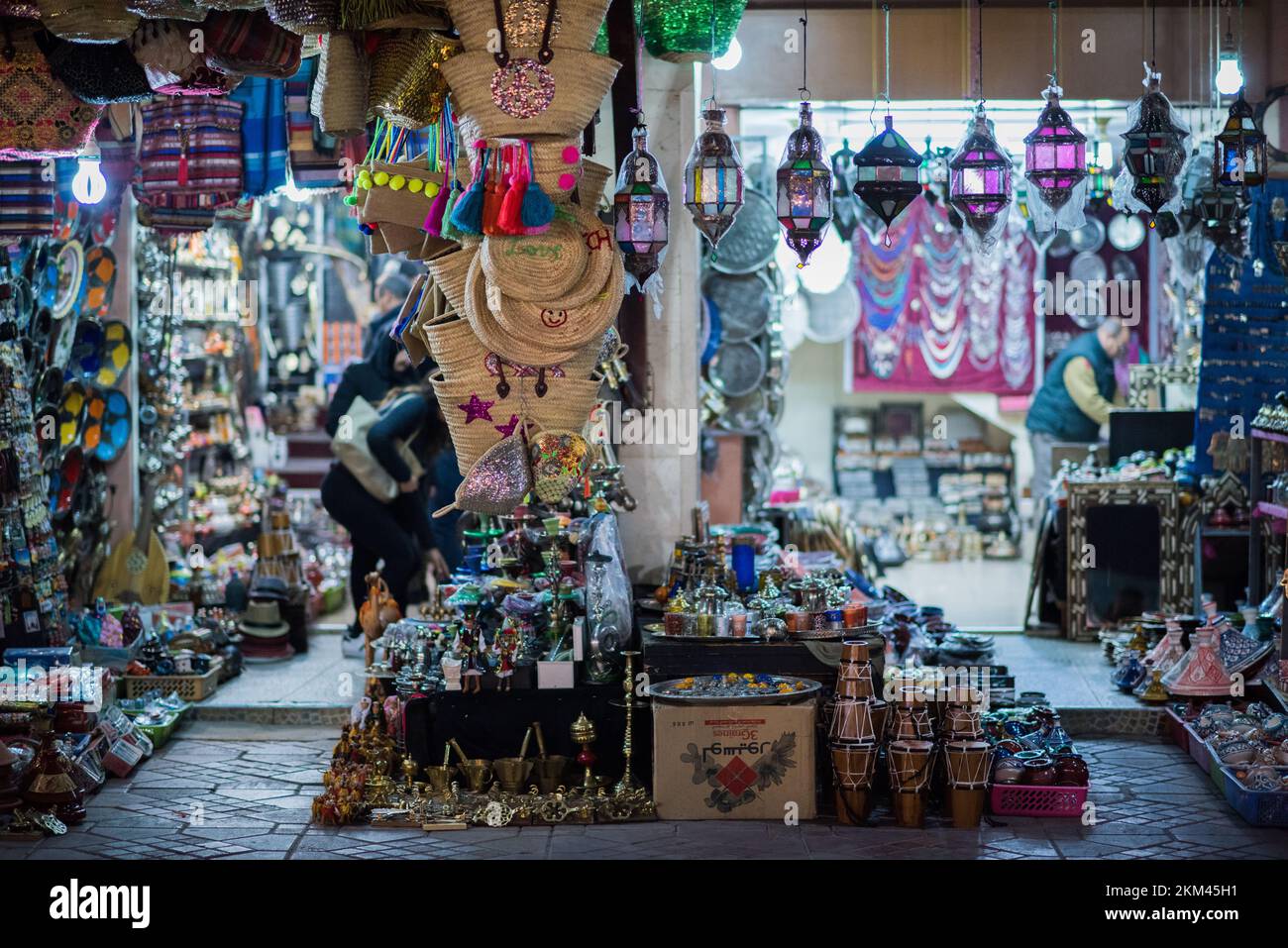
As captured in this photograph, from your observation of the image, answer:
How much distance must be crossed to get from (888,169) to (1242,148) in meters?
1.61

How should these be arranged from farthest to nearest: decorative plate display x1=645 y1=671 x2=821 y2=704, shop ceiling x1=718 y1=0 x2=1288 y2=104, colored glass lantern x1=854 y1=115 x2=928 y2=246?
1. shop ceiling x1=718 y1=0 x2=1288 y2=104
2. decorative plate display x1=645 y1=671 x2=821 y2=704
3. colored glass lantern x1=854 y1=115 x2=928 y2=246

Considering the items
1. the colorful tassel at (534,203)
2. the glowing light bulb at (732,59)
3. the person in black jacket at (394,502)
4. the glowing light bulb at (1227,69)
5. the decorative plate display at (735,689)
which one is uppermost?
the glowing light bulb at (732,59)

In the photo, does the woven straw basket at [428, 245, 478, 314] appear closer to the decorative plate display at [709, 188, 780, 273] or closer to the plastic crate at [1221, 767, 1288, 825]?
the plastic crate at [1221, 767, 1288, 825]

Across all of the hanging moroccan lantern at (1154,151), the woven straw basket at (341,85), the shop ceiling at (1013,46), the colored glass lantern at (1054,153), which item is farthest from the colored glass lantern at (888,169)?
the shop ceiling at (1013,46)

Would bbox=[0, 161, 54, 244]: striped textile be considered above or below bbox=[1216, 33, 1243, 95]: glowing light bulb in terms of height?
below

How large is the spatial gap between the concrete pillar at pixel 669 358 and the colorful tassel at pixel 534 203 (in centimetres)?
A: 344

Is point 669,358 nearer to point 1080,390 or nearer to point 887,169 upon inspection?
point 887,169

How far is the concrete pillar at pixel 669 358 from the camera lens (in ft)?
28.5

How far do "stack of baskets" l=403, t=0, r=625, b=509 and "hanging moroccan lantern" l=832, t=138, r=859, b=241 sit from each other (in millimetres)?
4467

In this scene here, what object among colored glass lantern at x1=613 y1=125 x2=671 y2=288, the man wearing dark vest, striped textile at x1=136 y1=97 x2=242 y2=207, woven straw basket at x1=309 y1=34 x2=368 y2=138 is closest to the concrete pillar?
striped textile at x1=136 y1=97 x2=242 y2=207

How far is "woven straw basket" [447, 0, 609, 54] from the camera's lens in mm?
5078

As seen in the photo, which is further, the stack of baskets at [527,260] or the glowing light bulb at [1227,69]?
the glowing light bulb at [1227,69]

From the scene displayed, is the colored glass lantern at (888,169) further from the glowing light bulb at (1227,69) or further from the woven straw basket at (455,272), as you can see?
the glowing light bulb at (1227,69)
